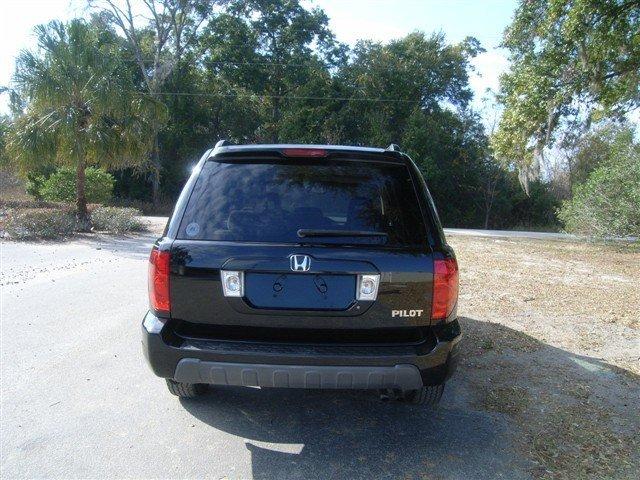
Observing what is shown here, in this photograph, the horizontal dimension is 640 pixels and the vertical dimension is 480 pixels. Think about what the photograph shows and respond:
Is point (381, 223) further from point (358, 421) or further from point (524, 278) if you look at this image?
point (524, 278)

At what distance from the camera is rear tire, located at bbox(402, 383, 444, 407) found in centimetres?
339

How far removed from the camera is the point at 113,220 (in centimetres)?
1534

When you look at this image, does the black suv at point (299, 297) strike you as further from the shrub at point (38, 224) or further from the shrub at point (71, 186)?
the shrub at point (71, 186)

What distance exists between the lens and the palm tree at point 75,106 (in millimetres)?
13859

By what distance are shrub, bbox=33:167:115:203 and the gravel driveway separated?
15608 millimetres

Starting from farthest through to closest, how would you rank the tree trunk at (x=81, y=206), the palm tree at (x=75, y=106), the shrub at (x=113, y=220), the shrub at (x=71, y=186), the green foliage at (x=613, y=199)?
the shrub at (x=71, y=186) → the shrub at (x=113, y=220) → the tree trunk at (x=81, y=206) → the palm tree at (x=75, y=106) → the green foliage at (x=613, y=199)

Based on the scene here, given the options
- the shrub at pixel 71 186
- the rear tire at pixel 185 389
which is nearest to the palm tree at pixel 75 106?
the shrub at pixel 71 186

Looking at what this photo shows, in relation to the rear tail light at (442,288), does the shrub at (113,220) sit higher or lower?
lower

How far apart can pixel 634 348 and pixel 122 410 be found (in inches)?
194

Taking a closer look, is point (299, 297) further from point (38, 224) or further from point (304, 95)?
point (304, 95)

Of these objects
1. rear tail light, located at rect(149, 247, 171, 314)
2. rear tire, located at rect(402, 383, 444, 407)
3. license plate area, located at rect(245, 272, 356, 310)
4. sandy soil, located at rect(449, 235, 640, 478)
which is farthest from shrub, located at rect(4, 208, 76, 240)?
rear tire, located at rect(402, 383, 444, 407)

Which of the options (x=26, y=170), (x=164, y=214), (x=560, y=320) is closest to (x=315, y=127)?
(x=164, y=214)

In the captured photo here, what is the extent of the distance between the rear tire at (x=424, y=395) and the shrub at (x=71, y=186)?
18162 mm

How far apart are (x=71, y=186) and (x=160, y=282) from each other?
1910 cm
